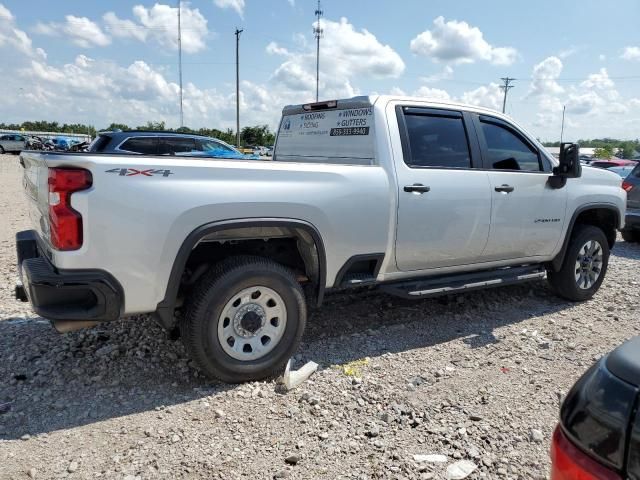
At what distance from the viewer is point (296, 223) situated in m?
3.53

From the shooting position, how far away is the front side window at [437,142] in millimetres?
4277

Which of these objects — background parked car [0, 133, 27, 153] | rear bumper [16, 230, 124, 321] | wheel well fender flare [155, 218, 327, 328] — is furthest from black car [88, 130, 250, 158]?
background parked car [0, 133, 27, 153]

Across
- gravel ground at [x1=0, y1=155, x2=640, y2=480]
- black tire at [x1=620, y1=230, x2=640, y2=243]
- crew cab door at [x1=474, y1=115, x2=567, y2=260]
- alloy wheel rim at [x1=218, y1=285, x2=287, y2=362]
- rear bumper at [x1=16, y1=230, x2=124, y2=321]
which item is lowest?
gravel ground at [x1=0, y1=155, x2=640, y2=480]

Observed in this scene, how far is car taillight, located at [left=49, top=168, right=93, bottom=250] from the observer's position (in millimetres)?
2877

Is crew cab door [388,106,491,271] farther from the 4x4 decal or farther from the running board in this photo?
the 4x4 decal

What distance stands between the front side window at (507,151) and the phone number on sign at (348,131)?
125cm

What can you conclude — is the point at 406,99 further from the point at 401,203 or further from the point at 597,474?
the point at 597,474

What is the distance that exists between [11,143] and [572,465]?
163 feet

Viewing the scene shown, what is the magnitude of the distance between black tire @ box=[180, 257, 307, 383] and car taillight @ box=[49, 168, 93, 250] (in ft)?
2.77

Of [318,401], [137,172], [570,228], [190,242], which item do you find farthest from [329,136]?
[570,228]

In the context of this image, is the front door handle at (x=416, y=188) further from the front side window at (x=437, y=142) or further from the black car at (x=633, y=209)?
the black car at (x=633, y=209)

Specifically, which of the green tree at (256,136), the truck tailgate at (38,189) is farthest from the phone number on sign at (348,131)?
the green tree at (256,136)

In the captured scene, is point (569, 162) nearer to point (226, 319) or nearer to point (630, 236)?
point (226, 319)

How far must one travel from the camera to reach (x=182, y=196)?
3121 mm
